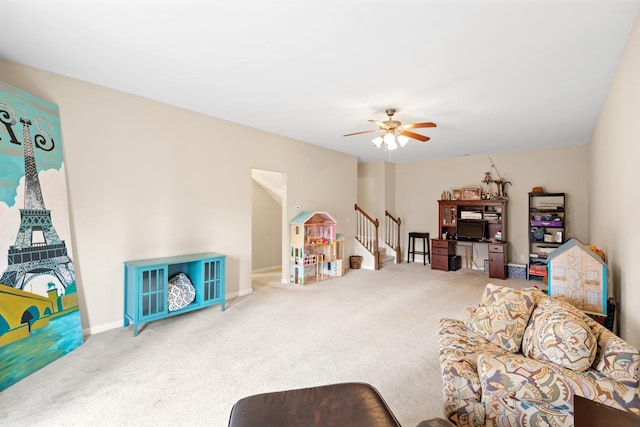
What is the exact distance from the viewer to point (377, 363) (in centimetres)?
267

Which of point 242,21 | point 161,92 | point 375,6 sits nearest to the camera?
point 375,6

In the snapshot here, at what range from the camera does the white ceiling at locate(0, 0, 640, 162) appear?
2014mm

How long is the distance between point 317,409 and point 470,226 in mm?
6555

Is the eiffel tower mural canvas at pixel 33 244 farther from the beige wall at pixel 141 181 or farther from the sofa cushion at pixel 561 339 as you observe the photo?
the sofa cushion at pixel 561 339

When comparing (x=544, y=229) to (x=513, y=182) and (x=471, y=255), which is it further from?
(x=471, y=255)

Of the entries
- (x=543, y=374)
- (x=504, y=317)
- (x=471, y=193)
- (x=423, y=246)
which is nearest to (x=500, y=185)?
(x=471, y=193)

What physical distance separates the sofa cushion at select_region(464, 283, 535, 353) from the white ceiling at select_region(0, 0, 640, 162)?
198 centimetres

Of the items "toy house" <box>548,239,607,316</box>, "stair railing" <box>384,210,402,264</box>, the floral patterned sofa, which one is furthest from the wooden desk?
the floral patterned sofa

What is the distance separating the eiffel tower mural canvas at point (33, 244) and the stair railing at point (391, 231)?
6668 mm

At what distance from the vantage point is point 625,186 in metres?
2.56

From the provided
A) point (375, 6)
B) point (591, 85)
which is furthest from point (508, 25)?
point (591, 85)

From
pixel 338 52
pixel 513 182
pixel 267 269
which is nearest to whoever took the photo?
pixel 338 52

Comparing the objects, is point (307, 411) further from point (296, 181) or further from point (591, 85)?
point (296, 181)

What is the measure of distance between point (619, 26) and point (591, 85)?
122 centimetres
